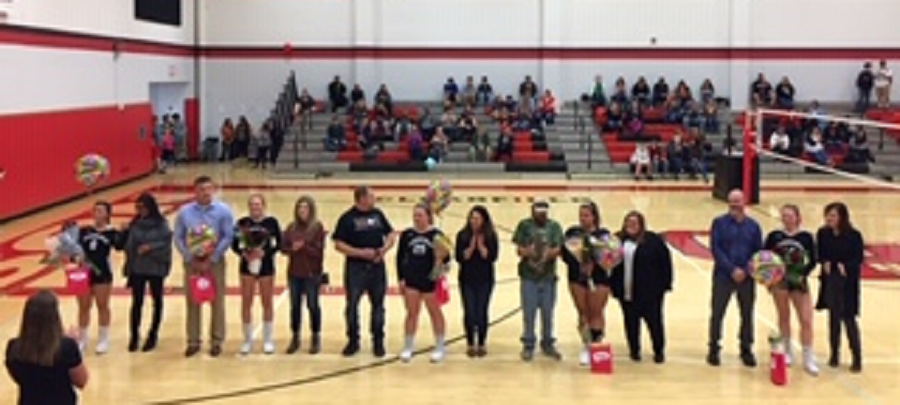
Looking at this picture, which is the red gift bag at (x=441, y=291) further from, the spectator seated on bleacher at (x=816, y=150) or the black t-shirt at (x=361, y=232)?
the spectator seated on bleacher at (x=816, y=150)

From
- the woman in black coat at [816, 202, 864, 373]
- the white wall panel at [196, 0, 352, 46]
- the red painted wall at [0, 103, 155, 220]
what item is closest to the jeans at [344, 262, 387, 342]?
the woman in black coat at [816, 202, 864, 373]

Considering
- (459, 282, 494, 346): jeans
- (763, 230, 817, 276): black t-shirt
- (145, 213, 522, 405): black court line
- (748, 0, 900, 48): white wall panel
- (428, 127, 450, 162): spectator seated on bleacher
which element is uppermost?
(748, 0, 900, 48): white wall panel

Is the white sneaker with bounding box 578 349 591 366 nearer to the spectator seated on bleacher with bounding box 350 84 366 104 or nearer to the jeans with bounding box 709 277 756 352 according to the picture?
the jeans with bounding box 709 277 756 352

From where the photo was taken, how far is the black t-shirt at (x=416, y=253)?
993 centimetres

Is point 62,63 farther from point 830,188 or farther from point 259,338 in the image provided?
point 830,188

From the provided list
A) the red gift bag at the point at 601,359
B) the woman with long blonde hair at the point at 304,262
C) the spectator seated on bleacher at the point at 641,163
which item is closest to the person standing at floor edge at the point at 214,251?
the woman with long blonde hair at the point at 304,262

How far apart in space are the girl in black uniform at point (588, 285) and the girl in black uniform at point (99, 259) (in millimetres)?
4607

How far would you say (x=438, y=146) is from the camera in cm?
3209

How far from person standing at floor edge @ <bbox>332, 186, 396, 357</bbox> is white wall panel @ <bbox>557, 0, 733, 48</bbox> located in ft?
87.6

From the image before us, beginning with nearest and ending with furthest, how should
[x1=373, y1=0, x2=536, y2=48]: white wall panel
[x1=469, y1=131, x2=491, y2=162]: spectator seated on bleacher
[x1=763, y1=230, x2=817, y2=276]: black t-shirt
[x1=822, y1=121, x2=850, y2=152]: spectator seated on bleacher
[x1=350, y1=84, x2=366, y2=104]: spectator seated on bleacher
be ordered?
[x1=763, y1=230, x2=817, y2=276]: black t-shirt < [x1=822, y1=121, x2=850, y2=152]: spectator seated on bleacher < [x1=469, y1=131, x2=491, y2=162]: spectator seated on bleacher < [x1=350, y1=84, x2=366, y2=104]: spectator seated on bleacher < [x1=373, y1=0, x2=536, y2=48]: white wall panel

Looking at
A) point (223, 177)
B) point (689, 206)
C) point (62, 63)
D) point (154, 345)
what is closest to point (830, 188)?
point (689, 206)

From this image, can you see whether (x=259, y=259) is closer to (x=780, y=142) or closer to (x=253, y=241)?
(x=253, y=241)

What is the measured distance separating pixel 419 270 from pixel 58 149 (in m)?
16.5

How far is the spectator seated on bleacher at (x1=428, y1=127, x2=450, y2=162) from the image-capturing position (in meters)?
32.0
